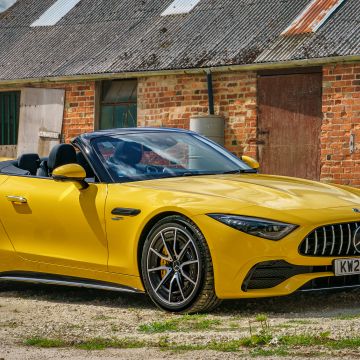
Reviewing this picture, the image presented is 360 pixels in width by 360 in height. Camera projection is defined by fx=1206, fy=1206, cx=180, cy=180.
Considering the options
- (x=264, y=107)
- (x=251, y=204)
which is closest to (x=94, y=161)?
(x=251, y=204)

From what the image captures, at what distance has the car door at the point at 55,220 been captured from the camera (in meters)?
8.85

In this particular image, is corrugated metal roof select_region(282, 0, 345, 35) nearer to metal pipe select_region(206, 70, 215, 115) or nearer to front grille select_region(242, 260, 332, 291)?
metal pipe select_region(206, 70, 215, 115)

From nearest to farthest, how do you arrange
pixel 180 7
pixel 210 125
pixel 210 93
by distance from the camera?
pixel 210 125 < pixel 210 93 < pixel 180 7

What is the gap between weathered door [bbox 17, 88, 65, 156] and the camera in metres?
24.1

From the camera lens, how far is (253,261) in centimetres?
798

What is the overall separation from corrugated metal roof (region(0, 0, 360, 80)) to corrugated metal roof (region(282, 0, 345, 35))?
11 cm

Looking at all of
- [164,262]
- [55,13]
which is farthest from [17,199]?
[55,13]

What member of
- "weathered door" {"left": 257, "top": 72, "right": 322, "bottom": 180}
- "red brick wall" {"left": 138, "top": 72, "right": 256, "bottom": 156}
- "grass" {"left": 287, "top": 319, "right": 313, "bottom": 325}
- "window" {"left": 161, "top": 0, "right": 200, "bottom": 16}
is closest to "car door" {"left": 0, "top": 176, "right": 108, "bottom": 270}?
"grass" {"left": 287, "top": 319, "right": 313, "bottom": 325}

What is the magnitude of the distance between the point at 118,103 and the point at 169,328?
15932 mm

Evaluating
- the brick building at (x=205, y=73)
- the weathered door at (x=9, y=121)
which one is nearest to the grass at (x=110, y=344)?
the brick building at (x=205, y=73)

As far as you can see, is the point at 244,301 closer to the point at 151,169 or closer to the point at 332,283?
the point at 332,283

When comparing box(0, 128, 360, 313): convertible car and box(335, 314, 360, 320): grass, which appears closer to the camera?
box(335, 314, 360, 320): grass

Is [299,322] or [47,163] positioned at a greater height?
[47,163]

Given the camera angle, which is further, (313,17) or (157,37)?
(157,37)
